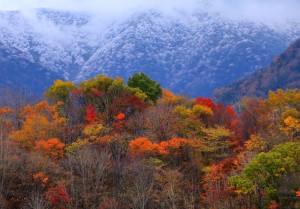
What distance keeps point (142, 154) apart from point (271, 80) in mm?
142096

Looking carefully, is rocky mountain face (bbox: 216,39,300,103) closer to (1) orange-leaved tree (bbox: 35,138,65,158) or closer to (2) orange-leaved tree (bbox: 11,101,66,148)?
(2) orange-leaved tree (bbox: 11,101,66,148)

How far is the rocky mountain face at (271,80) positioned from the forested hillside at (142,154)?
346 feet

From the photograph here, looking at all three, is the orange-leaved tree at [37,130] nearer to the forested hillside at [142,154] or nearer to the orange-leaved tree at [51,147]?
the forested hillside at [142,154]

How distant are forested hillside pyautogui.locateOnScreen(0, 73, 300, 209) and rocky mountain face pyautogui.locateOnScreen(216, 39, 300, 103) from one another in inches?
4156

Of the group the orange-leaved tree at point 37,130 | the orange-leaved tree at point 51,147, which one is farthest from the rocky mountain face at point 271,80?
the orange-leaved tree at point 51,147

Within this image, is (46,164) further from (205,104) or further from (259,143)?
(205,104)

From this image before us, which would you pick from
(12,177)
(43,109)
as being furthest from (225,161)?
(43,109)

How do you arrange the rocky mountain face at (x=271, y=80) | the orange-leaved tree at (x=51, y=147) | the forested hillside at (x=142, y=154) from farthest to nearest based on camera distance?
the rocky mountain face at (x=271, y=80) → the orange-leaved tree at (x=51, y=147) → the forested hillside at (x=142, y=154)

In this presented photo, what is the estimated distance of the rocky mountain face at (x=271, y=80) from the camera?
174 m

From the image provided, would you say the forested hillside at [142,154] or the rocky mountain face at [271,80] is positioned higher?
the rocky mountain face at [271,80]

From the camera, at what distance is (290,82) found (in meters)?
174

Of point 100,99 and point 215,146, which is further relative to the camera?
point 100,99

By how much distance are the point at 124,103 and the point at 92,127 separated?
905 cm

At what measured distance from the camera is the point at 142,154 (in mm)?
49969
